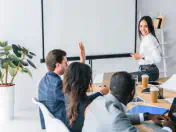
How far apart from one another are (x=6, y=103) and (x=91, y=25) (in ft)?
5.63

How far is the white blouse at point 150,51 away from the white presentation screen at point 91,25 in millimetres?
1165

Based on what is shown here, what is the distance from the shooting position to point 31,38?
4141 millimetres

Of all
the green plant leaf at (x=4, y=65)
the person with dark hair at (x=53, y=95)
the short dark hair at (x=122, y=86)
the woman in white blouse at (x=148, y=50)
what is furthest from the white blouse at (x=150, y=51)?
the green plant leaf at (x=4, y=65)

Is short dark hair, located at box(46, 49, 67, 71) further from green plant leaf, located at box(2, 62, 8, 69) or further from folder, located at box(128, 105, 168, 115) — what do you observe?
green plant leaf, located at box(2, 62, 8, 69)

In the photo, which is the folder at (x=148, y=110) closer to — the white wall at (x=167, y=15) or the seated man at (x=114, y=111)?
the seated man at (x=114, y=111)

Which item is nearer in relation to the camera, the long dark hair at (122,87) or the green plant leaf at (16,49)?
the long dark hair at (122,87)

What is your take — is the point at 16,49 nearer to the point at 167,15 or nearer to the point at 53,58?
the point at 53,58

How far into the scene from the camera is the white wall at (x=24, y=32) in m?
4.04

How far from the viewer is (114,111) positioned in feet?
4.67

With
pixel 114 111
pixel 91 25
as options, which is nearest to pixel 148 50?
pixel 91 25

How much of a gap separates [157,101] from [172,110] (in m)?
0.43

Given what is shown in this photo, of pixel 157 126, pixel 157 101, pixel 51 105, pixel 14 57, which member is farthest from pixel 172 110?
pixel 14 57

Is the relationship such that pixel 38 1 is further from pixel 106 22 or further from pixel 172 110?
pixel 172 110

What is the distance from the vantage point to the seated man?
1416 millimetres
